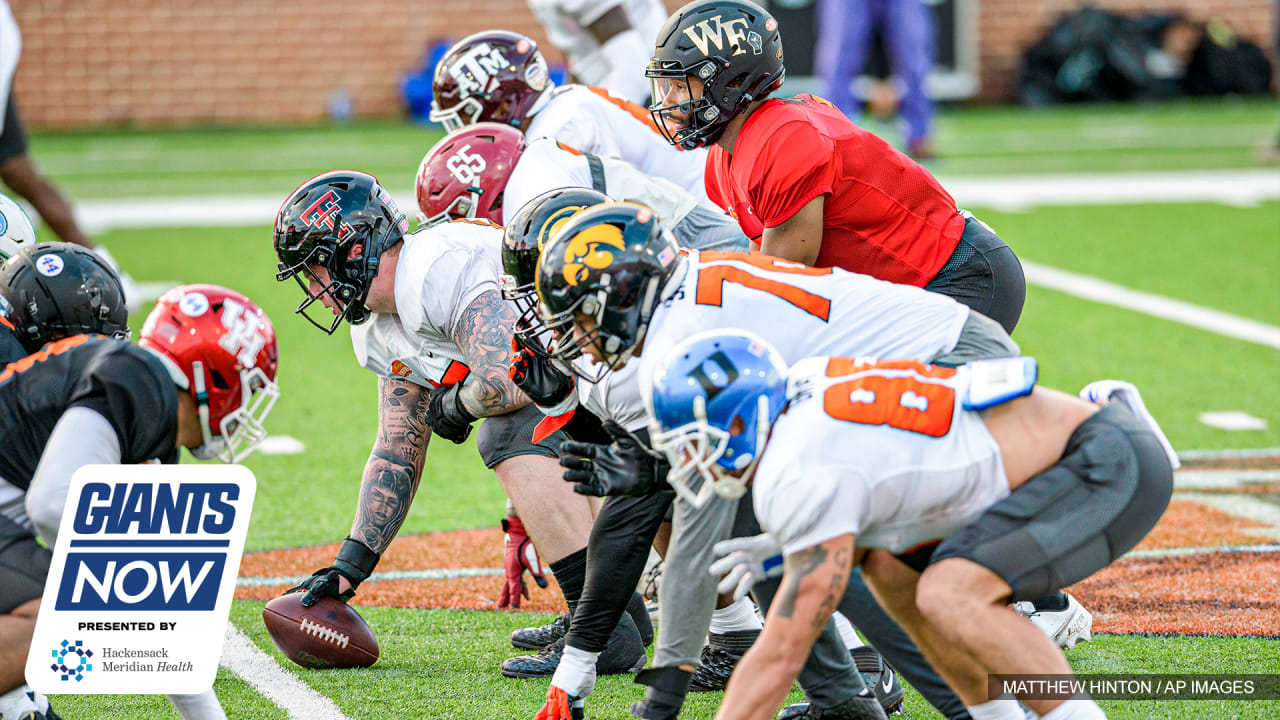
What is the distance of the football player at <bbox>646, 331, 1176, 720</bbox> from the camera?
9.00 feet

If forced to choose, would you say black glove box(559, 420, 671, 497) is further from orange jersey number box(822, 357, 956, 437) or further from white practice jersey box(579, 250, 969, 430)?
orange jersey number box(822, 357, 956, 437)

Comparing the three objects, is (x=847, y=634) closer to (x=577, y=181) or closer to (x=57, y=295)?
(x=577, y=181)

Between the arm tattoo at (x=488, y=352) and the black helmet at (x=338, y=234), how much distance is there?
32cm

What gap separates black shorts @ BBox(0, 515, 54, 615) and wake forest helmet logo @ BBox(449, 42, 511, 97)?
8.28 ft

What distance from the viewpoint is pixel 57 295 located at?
3375 millimetres

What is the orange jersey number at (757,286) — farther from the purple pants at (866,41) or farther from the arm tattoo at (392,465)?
the purple pants at (866,41)

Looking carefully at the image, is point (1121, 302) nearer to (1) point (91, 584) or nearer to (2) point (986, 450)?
(2) point (986, 450)

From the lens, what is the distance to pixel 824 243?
4145 mm

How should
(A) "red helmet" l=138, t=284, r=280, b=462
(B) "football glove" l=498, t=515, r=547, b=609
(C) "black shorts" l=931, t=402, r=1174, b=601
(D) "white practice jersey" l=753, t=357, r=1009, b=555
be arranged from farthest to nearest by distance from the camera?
(B) "football glove" l=498, t=515, r=547, b=609, (A) "red helmet" l=138, t=284, r=280, b=462, (C) "black shorts" l=931, t=402, r=1174, b=601, (D) "white practice jersey" l=753, t=357, r=1009, b=555

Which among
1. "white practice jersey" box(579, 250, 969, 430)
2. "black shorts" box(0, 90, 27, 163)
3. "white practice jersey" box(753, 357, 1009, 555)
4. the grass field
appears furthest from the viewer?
"black shorts" box(0, 90, 27, 163)

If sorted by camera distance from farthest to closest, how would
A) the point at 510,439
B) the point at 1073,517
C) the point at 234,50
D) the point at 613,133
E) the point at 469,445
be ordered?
the point at 234,50, the point at 469,445, the point at 613,133, the point at 510,439, the point at 1073,517

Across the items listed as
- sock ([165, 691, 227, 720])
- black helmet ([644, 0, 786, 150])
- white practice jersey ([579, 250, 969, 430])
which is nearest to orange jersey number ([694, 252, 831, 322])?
white practice jersey ([579, 250, 969, 430])

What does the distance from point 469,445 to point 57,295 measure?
3360mm

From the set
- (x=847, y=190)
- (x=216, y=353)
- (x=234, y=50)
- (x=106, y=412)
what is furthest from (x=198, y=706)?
(x=234, y=50)
